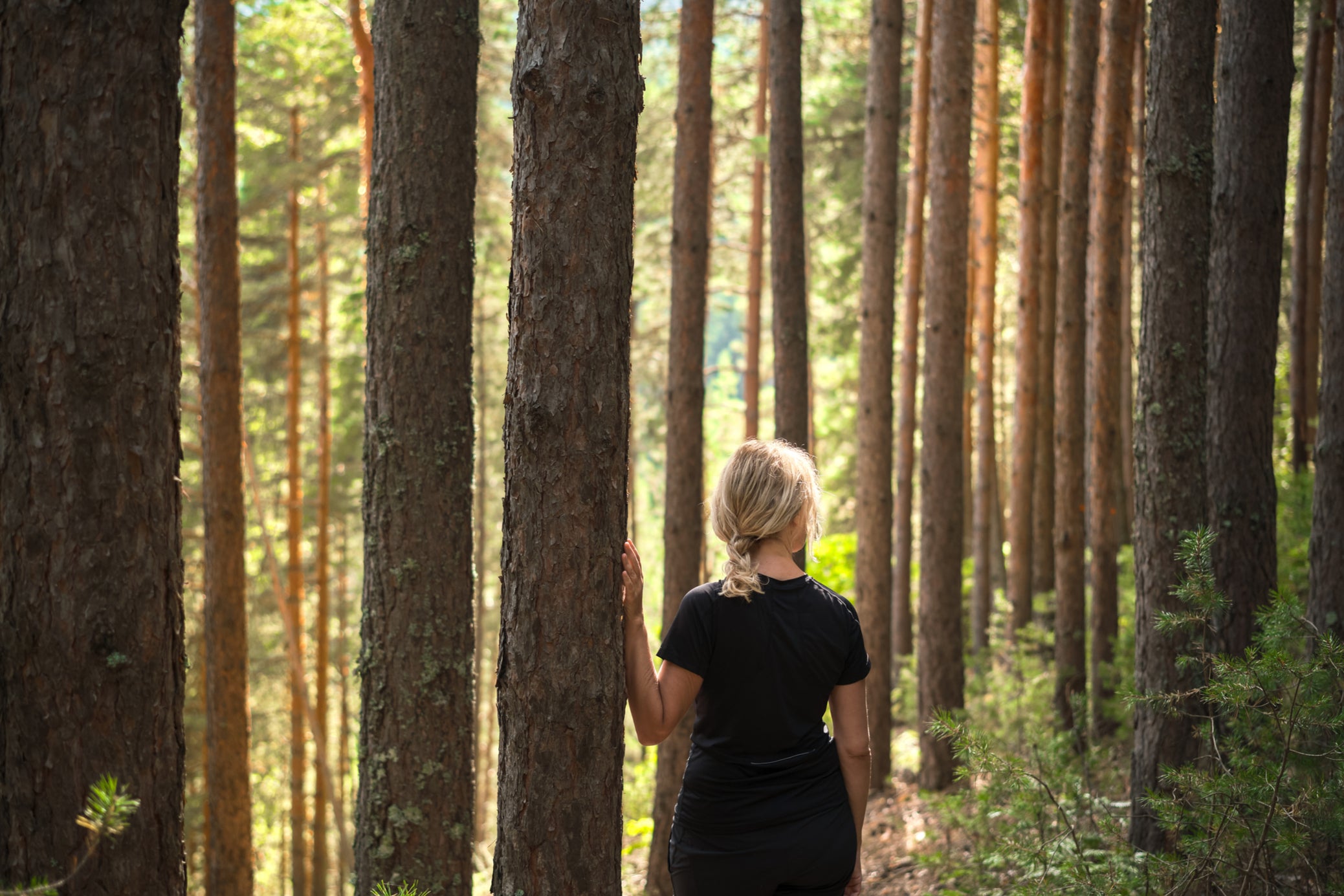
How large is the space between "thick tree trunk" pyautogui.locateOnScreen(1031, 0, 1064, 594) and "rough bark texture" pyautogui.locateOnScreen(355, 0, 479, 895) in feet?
29.2

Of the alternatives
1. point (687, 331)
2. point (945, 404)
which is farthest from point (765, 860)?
point (945, 404)

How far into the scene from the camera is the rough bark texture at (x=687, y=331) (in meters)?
8.34

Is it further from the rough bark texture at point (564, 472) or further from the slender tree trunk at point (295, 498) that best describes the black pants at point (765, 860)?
the slender tree trunk at point (295, 498)

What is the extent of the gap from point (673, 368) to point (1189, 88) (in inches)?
172

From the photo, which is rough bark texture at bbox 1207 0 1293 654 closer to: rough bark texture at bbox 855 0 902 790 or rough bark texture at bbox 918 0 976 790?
rough bark texture at bbox 918 0 976 790

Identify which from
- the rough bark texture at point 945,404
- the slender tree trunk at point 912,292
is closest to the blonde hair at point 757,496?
the rough bark texture at point 945,404

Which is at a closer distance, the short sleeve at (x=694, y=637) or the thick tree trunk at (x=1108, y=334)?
the short sleeve at (x=694, y=637)

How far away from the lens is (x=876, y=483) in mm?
10414

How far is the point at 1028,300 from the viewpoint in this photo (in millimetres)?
12102

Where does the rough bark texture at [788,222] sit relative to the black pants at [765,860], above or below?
above

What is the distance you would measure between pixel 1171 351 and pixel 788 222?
3872mm

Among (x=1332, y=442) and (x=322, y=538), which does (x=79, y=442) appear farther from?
(x=322, y=538)

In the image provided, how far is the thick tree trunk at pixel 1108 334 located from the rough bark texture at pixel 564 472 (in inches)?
287

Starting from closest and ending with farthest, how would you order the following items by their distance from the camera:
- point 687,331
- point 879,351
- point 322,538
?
point 687,331, point 879,351, point 322,538
